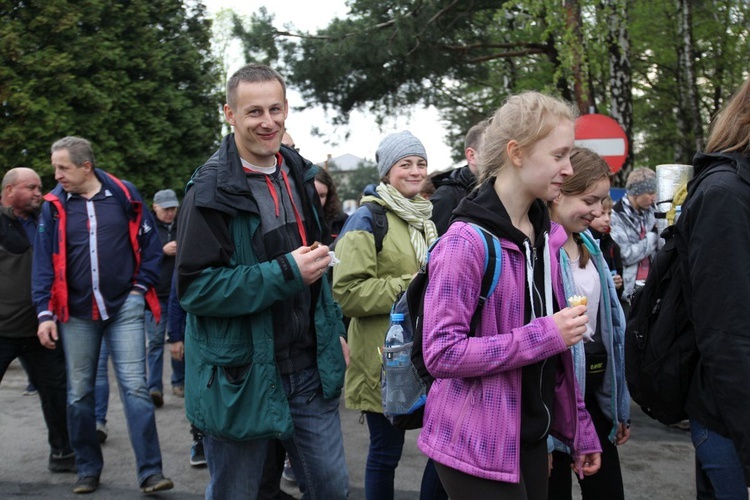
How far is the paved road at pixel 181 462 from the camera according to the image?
5387 millimetres

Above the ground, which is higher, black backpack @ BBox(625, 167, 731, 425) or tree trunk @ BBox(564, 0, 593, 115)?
tree trunk @ BBox(564, 0, 593, 115)

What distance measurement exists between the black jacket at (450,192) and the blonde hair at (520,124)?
2.04 meters

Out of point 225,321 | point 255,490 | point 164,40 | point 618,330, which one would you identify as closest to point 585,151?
point 618,330

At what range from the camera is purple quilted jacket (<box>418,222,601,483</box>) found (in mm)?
2430

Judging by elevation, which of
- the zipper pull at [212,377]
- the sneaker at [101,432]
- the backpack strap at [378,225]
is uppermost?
the backpack strap at [378,225]

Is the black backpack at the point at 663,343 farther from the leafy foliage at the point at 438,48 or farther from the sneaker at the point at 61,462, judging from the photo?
A: the leafy foliage at the point at 438,48

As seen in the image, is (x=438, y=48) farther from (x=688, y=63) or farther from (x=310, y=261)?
(x=310, y=261)

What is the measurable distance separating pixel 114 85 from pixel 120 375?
17.9 metres

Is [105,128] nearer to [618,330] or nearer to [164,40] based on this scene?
[164,40]

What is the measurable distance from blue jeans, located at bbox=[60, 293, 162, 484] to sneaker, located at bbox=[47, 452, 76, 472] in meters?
0.62

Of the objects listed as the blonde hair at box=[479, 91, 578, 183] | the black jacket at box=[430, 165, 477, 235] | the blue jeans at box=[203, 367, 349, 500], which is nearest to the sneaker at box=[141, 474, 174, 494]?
the blue jeans at box=[203, 367, 349, 500]

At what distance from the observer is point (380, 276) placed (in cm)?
436

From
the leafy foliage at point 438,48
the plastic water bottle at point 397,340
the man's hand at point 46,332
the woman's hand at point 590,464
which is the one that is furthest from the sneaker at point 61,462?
the leafy foliage at point 438,48

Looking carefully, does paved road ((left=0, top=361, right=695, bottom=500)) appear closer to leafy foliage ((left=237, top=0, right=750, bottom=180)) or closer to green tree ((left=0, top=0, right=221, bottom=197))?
leafy foliage ((left=237, top=0, right=750, bottom=180))
